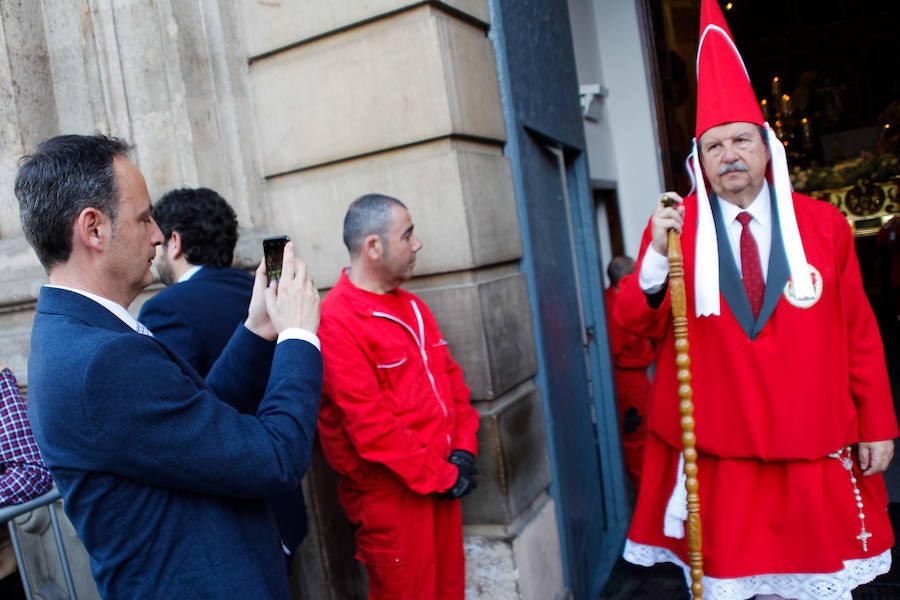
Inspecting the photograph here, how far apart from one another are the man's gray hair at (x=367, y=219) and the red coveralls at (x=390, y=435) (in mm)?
155

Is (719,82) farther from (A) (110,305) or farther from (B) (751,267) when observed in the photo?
(A) (110,305)

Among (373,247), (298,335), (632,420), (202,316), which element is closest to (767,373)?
(373,247)

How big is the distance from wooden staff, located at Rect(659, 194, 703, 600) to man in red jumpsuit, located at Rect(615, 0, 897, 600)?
0.09 metres

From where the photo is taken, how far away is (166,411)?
1454 millimetres

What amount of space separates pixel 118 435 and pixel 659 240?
1.72 meters

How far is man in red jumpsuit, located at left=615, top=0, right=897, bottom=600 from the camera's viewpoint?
2.38m

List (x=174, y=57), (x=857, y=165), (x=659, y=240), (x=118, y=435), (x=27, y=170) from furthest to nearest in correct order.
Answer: (x=857, y=165) → (x=174, y=57) → (x=659, y=240) → (x=27, y=170) → (x=118, y=435)

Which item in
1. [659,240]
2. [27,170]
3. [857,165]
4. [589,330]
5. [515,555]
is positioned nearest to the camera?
[27,170]

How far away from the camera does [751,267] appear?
8.23 feet

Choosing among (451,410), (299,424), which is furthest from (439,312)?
(299,424)

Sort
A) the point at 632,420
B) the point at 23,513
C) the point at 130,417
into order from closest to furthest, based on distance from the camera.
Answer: the point at 130,417 < the point at 23,513 < the point at 632,420

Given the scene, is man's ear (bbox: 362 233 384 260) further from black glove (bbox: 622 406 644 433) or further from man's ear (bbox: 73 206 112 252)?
black glove (bbox: 622 406 644 433)

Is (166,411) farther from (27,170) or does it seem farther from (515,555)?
(515,555)

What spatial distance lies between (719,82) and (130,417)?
6.99 feet
